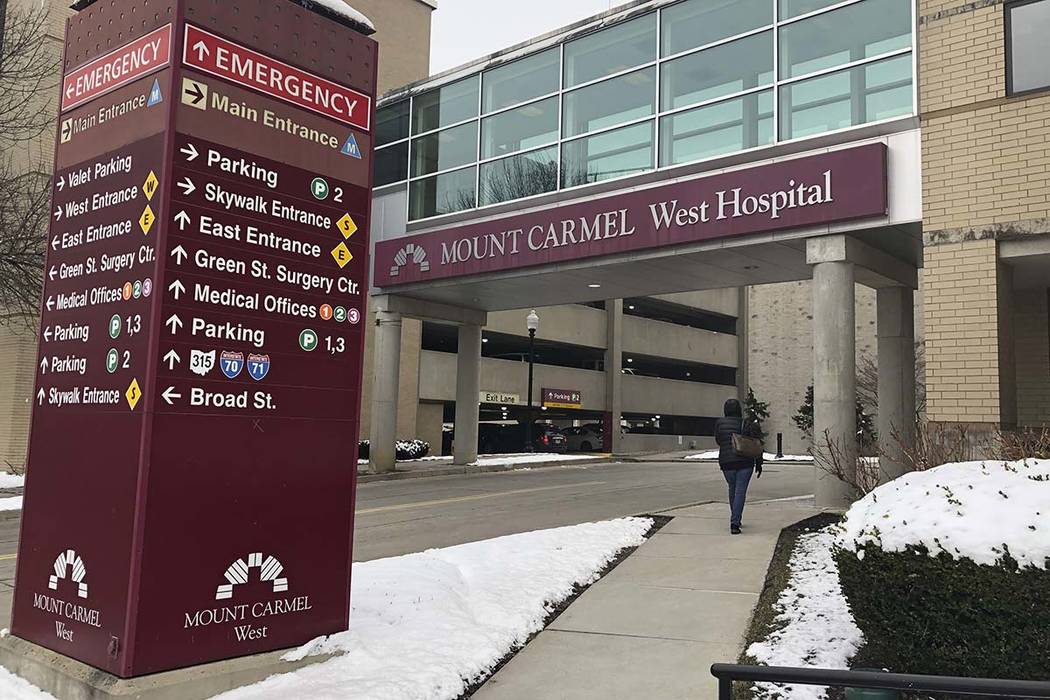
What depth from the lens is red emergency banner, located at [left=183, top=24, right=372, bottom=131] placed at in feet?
17.0

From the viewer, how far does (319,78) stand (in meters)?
5.81

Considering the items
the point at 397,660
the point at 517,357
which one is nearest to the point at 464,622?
the point at 397,660

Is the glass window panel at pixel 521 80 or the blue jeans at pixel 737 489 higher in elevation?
the glass window panel at pixel 521 80

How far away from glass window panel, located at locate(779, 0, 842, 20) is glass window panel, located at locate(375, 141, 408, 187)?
34.6ft

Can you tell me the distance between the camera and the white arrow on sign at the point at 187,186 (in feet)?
16.5

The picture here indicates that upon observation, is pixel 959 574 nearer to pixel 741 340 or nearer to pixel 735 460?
pixel 735 460

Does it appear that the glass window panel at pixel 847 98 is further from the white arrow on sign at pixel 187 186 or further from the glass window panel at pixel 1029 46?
the white arrow on sign at pixel 187 186

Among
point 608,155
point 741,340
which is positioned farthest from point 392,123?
point 741,340

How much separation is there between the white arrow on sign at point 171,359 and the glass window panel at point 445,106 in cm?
1686

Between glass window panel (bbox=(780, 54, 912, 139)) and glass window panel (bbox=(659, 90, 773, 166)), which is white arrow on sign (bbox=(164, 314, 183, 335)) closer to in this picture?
glass window panel (bbox=(780, 54, 912, 139))

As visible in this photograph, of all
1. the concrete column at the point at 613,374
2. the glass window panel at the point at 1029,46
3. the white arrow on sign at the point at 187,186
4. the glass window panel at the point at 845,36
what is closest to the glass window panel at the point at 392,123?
the glass window panel at the point at 845,36

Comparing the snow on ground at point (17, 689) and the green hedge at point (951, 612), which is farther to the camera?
the snow on ground at point (17, 689)

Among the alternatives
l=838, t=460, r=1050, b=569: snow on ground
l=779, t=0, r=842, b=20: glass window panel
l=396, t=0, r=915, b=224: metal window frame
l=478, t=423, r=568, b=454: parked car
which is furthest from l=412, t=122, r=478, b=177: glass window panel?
l=478, t=423, r=568, b=454: parked car

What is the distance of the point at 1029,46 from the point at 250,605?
12.7 metres
